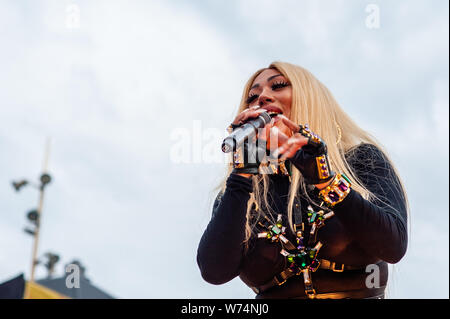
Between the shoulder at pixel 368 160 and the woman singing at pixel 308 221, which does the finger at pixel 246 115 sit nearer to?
the woman singing at pixel 308 221

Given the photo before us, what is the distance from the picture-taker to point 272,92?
123 inches

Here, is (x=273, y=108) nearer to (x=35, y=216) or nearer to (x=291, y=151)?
(x=291, y=151)

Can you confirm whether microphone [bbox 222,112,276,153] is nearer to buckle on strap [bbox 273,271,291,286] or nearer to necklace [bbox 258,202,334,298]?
necklace [bbox 258,202,334,298]

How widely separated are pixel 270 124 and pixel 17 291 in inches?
134

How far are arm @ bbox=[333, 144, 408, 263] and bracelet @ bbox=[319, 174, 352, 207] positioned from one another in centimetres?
2

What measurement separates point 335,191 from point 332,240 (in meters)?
0.32

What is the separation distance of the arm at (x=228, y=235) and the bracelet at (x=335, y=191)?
433 millimetres

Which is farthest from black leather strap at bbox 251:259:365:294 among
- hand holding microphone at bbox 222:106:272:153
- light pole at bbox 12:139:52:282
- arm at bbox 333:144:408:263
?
light pole at bbox 12:139:52:282

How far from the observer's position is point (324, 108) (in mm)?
3053

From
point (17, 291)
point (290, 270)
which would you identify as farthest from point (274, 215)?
point (17, 291)

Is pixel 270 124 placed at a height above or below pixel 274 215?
above

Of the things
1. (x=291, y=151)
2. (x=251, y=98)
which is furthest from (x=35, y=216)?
(x=291, y=151)
